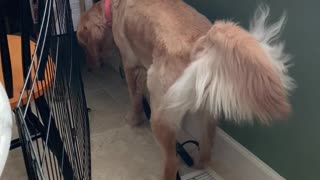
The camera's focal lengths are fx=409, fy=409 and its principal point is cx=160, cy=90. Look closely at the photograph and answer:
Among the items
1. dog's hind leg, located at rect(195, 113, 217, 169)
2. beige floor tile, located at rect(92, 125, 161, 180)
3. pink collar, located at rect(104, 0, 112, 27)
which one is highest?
pink collar, located at rect(104, 0, 112, 27)

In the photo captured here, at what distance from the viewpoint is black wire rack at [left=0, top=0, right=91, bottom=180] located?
0.86 meters

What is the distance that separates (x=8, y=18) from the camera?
6.42 ft

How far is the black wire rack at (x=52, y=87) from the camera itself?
858 mm

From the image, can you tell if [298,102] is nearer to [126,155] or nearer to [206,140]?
[206,140]

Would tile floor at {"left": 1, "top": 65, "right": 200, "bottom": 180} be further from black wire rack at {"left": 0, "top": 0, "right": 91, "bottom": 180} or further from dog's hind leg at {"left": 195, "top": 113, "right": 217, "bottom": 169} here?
black wire rack at {"left": 0, "top": 0, "right": 91, "bottom": 180}

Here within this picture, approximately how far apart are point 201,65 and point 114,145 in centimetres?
84

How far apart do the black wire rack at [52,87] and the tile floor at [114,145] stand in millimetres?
299

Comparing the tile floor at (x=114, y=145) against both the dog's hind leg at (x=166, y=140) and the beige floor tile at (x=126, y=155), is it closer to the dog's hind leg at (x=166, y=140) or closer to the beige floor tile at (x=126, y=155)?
the beige floor tile at (x=126, y=155)

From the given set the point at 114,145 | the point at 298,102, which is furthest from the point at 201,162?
the point at 298,102

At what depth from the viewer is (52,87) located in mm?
933

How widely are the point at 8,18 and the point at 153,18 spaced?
897mm

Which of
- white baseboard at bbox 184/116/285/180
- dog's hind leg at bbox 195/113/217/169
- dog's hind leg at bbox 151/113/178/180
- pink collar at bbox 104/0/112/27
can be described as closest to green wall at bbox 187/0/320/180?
white baseboard at bbox 184/116/285/180

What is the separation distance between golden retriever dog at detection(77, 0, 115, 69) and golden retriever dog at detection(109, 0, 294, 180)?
124 mm

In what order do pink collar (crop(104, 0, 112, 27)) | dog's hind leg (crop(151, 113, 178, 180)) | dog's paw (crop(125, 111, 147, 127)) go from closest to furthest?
dog's hind leg (crop(151, 113, 178, 180)), pink collar (crop(104, 0, 112, 27)), dog's paw (crop(125, 111, 147, 127))
